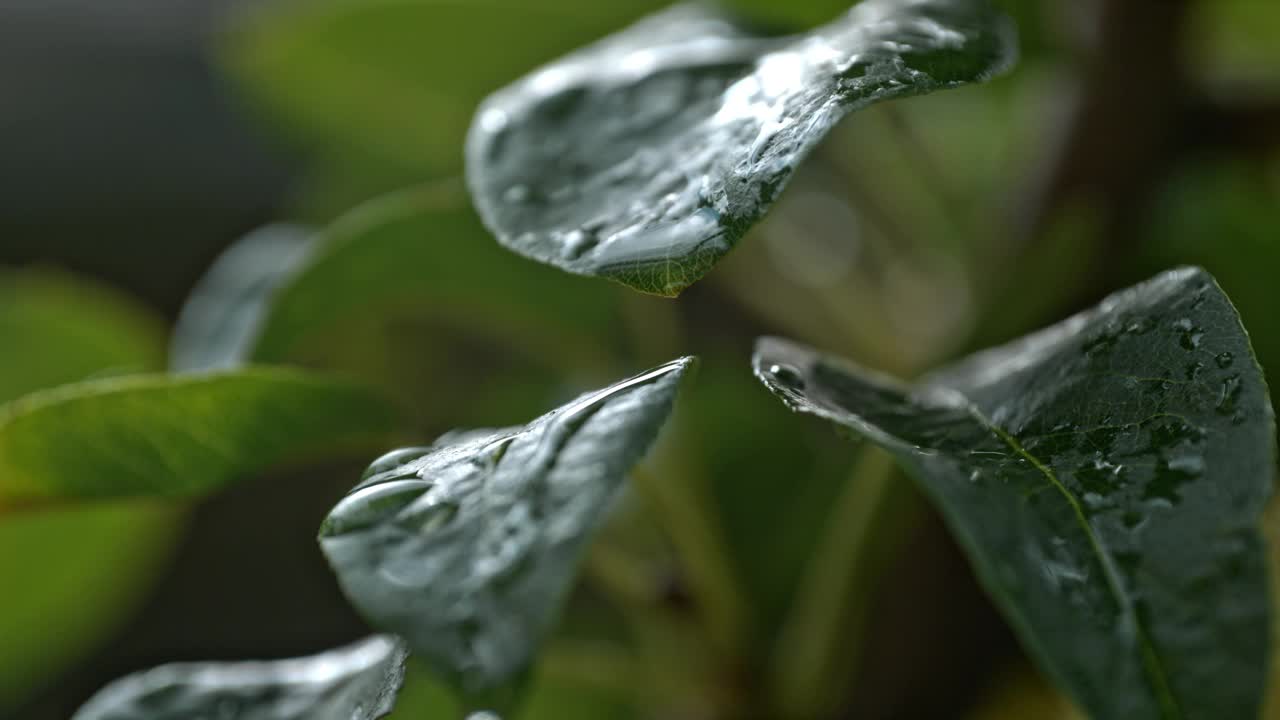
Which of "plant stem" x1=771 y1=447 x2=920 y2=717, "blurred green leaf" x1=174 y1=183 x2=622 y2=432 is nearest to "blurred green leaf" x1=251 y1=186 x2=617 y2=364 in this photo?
"blurred green leaf" x1=174 y1=183 x2=622 y2=432

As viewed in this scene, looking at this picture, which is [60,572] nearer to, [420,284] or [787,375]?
[420,284]

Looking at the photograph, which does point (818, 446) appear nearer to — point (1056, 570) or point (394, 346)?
point (394, 346)

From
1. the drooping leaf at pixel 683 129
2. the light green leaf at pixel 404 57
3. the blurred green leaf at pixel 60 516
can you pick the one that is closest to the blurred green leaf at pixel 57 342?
the blurred green leaf at pixel 60 516

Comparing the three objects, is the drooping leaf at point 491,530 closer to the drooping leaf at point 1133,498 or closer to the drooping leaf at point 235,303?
the drooping leaf at point 1133,498

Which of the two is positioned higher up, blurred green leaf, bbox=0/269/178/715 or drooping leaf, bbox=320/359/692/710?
drooping leaf, bbox=320/359/692/710

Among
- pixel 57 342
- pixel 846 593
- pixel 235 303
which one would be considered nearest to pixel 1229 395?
pixel 846 593

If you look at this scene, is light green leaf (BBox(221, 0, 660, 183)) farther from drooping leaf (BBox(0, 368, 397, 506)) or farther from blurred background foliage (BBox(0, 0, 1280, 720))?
drooping leaf (BBox(0, 368, 397, 506))

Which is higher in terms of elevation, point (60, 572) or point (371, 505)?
point (371, 505)
